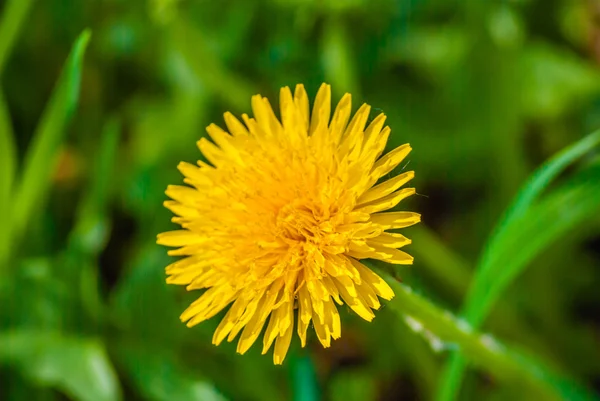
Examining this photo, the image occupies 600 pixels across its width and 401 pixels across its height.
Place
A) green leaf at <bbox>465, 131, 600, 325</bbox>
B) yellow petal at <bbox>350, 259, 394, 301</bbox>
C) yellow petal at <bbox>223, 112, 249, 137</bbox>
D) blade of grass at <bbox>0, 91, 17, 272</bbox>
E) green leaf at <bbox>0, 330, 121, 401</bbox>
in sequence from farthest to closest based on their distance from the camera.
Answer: blade of grass at <bbox>0, 91, 17, 272</bbox> → green leaf at <bbox>0, 330, 121, 401</bbox> → green leaf at <bbox>465, 131, 600, 325</bbox> → yellow petal at <bbox>223, 112, 249, 137</bbox> → yellow petal at <bbox>350, 259, 394, 301</bbox>

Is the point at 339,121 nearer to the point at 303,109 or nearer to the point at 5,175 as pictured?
the point at 303,109

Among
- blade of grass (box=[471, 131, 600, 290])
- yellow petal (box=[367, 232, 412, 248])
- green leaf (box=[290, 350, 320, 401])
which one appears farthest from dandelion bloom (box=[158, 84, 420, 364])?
green leaf (box=[290, 350, 320, 401])

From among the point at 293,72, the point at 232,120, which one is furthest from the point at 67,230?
the point at 232,120

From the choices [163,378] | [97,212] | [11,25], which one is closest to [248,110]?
[97,212]

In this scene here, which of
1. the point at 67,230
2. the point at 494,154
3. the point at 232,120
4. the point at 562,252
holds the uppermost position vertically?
the point at 494,154

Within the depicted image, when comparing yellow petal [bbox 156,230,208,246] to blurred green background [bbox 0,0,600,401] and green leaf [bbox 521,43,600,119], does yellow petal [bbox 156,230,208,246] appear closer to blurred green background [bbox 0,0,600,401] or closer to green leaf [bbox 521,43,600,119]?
blurred green background [bbox 0,0,600,401]

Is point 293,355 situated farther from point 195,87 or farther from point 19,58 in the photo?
→ point 19,58
